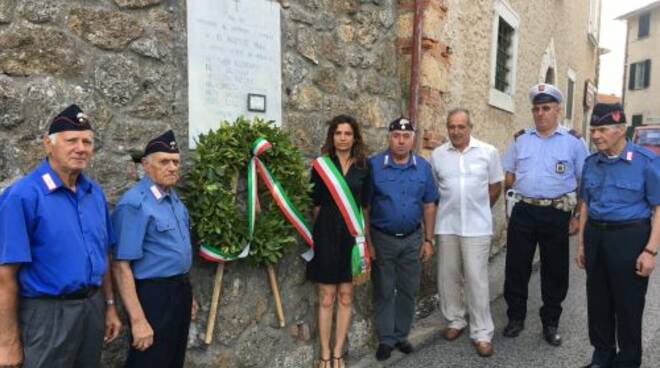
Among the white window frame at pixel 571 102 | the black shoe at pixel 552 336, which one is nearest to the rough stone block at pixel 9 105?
the black shoe at pixel 552 336

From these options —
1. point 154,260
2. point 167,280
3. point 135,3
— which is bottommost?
point 167,280

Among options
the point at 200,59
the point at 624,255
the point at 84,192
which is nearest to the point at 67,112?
the point at 84,192

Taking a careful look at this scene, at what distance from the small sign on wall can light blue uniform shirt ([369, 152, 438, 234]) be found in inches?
33.3

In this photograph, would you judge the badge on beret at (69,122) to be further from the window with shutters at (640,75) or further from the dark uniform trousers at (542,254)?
the window with shutters at (640,75)

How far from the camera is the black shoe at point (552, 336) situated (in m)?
4.36

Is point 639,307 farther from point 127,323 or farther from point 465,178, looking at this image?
point 127,323

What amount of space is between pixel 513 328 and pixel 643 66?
26624 millimetres

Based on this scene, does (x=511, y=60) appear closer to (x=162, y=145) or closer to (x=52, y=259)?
(x=162, y=145)

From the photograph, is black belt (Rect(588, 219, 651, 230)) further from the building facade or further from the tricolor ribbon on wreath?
the tricolor ribbon on wreath

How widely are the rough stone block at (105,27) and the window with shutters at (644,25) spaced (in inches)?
1158

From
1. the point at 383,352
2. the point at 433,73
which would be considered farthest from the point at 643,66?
the point at 383,352

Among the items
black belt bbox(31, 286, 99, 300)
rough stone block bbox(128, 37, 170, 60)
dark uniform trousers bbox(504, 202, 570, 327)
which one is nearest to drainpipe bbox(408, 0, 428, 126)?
dark uniform trousers bbox(504, 202, 570, 327)

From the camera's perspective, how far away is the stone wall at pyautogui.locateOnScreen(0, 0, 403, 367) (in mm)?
2438

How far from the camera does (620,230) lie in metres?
3.57
